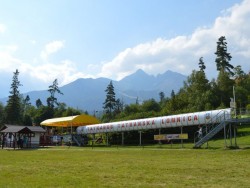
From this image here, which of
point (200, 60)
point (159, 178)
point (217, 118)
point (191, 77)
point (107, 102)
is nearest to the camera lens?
point (159, 178)

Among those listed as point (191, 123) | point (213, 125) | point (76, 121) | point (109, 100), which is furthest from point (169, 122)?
point (109, 100)

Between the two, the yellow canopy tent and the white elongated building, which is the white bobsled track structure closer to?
the white elongated building

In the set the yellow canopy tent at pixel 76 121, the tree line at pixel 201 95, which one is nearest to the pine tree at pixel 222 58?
the tree line at pixel 201 95

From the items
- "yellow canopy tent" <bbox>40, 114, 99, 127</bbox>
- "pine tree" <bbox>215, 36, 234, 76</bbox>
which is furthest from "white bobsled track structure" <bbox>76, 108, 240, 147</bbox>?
"pine tree" <bbox>215, 36, 234, 76</bbox>

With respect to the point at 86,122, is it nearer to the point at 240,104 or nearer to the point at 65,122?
the point at 65,122

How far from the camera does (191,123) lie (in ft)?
134

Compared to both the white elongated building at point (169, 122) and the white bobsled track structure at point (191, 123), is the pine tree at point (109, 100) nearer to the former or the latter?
the white elongated building at point (169, 122)

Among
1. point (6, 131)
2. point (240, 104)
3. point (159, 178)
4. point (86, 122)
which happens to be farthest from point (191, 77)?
point (159, 178)

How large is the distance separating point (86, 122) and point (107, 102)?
6804 centimetres

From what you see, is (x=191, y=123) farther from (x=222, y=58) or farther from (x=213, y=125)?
(x=222, y=58)

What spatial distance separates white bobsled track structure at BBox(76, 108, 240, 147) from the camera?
36000 mm

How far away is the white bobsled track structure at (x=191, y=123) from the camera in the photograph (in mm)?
36000

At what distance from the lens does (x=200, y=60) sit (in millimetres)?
94062

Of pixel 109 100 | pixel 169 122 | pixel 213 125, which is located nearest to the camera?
pixel 213 125
